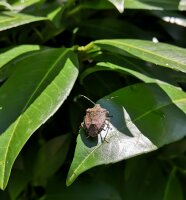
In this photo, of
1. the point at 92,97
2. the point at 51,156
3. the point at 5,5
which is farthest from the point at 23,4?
the point at 51,156

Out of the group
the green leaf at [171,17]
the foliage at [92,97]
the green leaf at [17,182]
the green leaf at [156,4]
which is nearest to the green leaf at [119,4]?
the foliage at [92,97]

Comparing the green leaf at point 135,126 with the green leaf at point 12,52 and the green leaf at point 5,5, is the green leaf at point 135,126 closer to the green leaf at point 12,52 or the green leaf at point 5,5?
the green leaf at point 12,52

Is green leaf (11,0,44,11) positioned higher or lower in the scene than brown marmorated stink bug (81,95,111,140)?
higher

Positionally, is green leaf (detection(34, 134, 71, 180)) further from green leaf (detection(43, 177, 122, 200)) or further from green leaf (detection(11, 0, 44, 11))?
green leaf (detection(11, 0, 44, 11))

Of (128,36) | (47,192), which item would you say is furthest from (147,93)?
(47,192)

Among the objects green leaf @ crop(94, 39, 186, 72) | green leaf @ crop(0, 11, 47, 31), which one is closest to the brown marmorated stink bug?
green leaf @ crop(94, 39, 186, 72)

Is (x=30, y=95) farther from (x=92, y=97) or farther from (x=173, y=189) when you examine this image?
(x=173, y=189)

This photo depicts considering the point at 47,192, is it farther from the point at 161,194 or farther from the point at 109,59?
the point at 109,59
